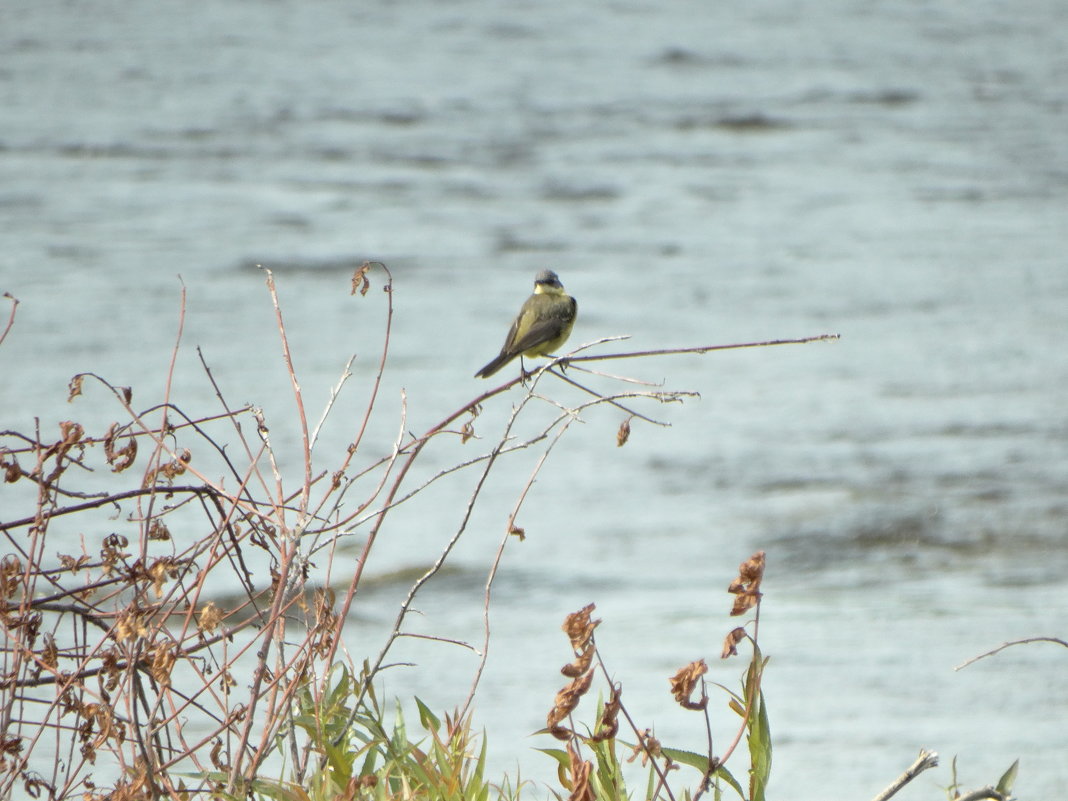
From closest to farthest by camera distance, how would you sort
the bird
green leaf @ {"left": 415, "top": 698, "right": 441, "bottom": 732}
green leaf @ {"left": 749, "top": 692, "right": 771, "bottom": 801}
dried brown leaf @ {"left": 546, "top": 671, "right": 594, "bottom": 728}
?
dried brown leaf @ {"left": 546, "top": 671, "right": 594, "bottom": 728}
green leaf @ {"left": 749, "top": 692, "right": 771, "bottom": 801}
green leaf @ {"left": 415, "top": 698, "right": 441, "bottom": 732}
the bird

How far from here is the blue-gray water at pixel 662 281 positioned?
7402mm

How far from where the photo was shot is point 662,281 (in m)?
13.8

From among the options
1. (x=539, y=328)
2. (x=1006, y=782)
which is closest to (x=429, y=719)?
(x=1006, y=782)

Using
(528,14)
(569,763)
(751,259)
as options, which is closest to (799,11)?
(528,14)

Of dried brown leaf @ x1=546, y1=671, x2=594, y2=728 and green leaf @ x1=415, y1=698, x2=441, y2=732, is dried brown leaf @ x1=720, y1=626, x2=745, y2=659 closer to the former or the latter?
dried brown leaf @ x1=546, y1=671, x2=594, y2=728

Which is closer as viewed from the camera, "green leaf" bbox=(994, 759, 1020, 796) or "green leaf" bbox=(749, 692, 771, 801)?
"green leaf" bbox=(994, 759, 1020, 796)

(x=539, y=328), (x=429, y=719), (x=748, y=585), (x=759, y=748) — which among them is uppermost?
(x=748, y=585)

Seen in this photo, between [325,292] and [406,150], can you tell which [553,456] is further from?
[406,150]

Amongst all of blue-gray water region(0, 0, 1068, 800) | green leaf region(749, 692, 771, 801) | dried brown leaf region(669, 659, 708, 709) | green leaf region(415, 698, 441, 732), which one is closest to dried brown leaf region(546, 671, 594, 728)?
dried brown leaf region(669, 659, 708, 709)

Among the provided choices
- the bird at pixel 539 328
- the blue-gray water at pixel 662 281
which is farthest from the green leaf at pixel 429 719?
the blue-gray water at pixel 662 281

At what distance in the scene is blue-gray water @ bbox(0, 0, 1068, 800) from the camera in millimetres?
7402

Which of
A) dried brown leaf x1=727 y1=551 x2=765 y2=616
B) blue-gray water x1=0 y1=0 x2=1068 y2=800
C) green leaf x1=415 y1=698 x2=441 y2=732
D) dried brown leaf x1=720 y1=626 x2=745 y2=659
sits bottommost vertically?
blue-gray water x1=0 y1=0 x2=1068 y2=800

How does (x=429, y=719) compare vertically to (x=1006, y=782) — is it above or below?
below

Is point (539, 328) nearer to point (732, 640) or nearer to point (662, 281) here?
point (732, 640)
